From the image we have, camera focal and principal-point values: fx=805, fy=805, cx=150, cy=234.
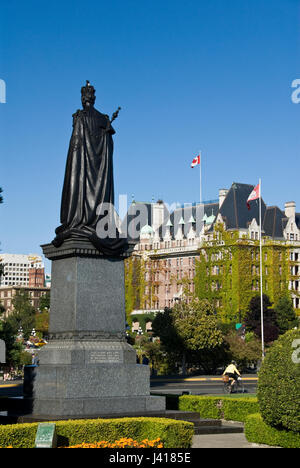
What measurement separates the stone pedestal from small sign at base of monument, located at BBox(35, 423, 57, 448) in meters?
3.63

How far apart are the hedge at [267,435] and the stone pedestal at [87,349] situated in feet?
9.02

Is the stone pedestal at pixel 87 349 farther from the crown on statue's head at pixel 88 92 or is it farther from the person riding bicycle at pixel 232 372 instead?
the person riding bicycle at pixel 232 372

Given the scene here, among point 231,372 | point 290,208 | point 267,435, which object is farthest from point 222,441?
point 290,208

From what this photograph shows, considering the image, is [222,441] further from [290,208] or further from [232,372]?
[290,208]

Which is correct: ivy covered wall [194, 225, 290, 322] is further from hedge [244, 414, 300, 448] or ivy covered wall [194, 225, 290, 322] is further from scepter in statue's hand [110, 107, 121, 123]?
hedge [244, 414, 300, 448]

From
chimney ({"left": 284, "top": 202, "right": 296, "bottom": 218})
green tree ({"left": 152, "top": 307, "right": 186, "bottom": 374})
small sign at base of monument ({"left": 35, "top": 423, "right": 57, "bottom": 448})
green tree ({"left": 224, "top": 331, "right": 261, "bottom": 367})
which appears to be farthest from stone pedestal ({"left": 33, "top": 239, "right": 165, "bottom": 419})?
chimney ({"left": 284, "top": 202, "right": 296, "bottom": 218})

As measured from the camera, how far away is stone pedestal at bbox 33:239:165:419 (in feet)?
64.3

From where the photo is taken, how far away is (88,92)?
2280 centimetres

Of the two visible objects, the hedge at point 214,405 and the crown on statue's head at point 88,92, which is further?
the hedge at point 214,405

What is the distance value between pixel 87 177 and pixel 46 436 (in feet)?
28.1

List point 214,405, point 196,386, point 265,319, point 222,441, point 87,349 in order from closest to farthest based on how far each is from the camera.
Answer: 1. point 222,441
2. point 87,349
3. point 214,405
4. point 196,386
5. point 265,319

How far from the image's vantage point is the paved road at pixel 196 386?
39188 millimetres

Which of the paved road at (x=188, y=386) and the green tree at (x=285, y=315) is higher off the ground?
the green tree at (x=285, y=315)

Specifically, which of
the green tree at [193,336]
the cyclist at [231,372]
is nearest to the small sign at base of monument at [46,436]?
the cyclist at [231,372]
